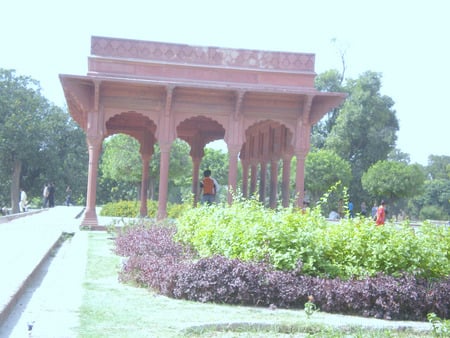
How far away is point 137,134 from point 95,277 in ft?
41.2

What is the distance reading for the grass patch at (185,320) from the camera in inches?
182

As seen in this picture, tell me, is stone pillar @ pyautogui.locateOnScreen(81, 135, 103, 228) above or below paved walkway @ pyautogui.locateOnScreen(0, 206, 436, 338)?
above

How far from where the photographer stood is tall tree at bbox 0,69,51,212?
137 feet

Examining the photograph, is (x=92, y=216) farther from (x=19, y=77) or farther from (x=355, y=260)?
(x=19, y=77)

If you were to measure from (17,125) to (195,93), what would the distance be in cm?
3074

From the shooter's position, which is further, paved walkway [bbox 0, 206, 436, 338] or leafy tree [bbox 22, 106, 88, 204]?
leafy tree [bbox 22, 106, 88, 204]

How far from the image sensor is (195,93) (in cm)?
1514

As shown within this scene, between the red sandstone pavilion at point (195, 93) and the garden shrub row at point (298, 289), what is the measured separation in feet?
28.1

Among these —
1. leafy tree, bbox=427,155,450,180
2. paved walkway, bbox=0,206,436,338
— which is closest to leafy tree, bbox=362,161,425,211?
paved walkway, bbox=0,206,436,338

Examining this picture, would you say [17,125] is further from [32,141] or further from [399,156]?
[399,156]

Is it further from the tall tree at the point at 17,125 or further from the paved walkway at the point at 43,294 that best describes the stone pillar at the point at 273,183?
the tall tree at the point at 17,125

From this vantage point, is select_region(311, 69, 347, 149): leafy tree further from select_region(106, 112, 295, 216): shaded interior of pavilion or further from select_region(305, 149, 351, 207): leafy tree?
select_region(106, 112, 295, 216): shaded interior of pavilion

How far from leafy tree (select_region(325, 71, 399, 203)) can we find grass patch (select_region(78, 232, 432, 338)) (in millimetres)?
35477

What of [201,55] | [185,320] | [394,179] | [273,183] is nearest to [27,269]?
[185,320]
